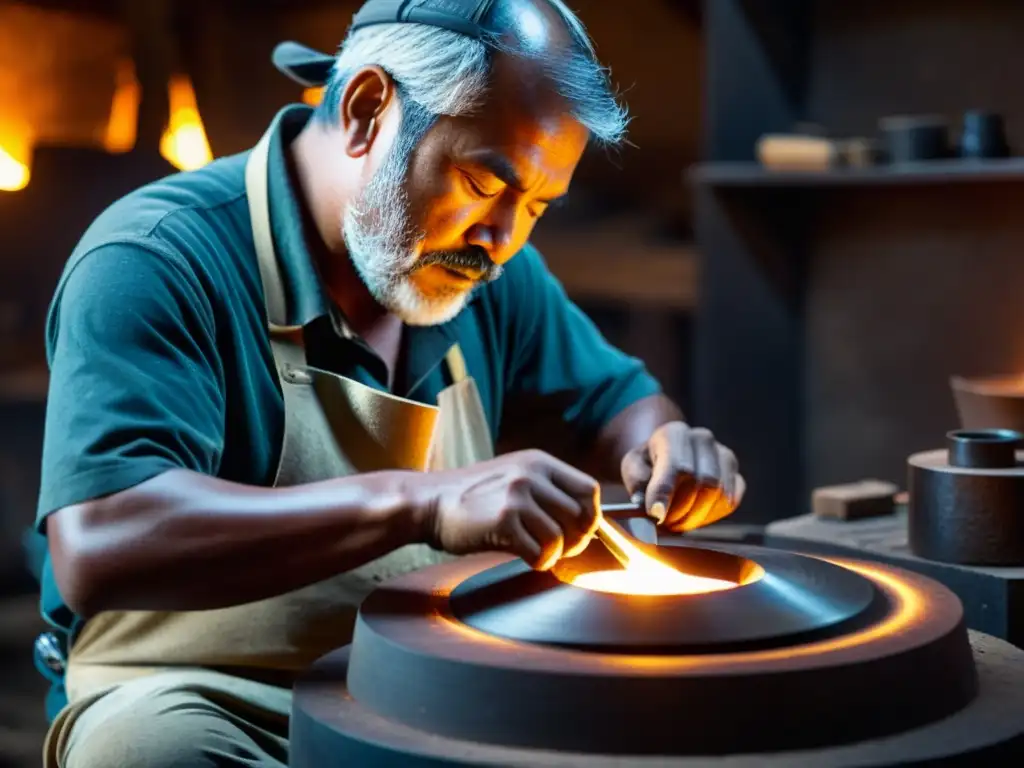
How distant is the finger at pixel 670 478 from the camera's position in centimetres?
260

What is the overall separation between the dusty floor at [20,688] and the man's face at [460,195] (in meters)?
2.94

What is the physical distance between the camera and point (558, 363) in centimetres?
342

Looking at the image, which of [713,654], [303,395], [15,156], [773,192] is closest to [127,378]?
[303,395]

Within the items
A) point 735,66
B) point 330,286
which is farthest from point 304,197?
point 735,66

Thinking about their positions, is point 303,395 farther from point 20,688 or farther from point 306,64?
point 20,688

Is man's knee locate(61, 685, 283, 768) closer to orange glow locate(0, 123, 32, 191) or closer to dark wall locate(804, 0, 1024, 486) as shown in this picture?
dark wall locate(804, 0, 1024, 486)

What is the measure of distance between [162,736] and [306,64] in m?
1.48

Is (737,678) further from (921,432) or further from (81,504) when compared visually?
(921,432)

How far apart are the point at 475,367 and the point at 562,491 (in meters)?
1.07

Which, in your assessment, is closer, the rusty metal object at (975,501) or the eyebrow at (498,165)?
the eyebrow at (498,165)

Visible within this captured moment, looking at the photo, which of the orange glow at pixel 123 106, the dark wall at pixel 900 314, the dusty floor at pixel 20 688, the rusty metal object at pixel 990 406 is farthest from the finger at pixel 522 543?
the orange glow at pixel 123 106

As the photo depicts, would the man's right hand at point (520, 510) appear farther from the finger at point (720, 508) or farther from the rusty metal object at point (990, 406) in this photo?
the rusty metal object at point (990, 406)

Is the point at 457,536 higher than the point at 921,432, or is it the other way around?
the point at 457,536

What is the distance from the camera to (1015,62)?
4809mm
